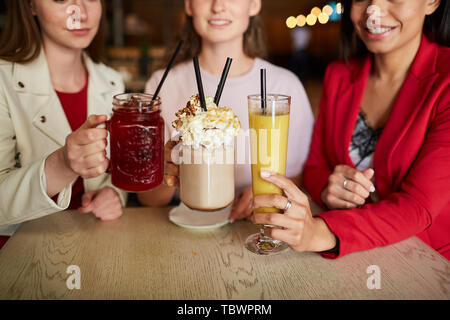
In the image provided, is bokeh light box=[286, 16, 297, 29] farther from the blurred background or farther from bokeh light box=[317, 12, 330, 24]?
bokeh light box=[317, 12, 330, 24]

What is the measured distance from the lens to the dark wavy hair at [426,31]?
5.59 ft

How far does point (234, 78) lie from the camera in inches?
80.7

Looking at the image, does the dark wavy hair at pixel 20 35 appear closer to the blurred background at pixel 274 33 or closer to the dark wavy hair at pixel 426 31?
the dark wavy hair at pixel 426 31

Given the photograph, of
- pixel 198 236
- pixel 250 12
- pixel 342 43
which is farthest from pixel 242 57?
pixel 198 236

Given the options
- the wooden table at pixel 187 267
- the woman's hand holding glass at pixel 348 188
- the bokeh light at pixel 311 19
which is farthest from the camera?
the bokeh light at pixel 311 19

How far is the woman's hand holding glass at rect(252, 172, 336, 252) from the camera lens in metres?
1.22

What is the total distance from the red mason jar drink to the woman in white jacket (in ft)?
0.90

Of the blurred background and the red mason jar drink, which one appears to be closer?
the red mason jar drink

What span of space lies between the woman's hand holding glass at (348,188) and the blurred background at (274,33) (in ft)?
15.8

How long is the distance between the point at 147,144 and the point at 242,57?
103 centimetres

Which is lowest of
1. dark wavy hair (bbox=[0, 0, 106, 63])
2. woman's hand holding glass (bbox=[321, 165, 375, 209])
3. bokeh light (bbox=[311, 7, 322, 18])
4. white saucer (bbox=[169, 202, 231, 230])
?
white saucer (bbox=[169, 202, 231, 230])

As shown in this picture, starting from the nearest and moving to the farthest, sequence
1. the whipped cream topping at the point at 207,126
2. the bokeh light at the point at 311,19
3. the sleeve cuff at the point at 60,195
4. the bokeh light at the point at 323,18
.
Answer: the whipped cream topping at the point at 207,126
the sleeve cuff at the point at 60,195
the bokeh light at the point at 323,18
the bokeh light at the point at 311,19

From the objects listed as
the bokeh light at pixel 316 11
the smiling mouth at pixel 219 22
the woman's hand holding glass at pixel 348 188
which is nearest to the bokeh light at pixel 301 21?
the bokeh light at pixel 316 11

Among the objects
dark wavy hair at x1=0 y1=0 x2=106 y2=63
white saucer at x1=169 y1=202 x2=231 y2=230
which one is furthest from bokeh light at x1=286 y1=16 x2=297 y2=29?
white saucer at x1=169 y1=202 x2=231 y2=230
